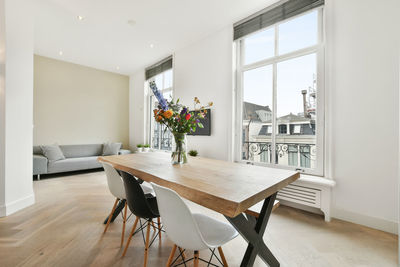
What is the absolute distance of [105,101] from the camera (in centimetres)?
616

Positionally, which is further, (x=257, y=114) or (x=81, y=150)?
(x=81, y=150)

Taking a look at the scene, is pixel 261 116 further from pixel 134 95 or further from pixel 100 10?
pixel 134 95

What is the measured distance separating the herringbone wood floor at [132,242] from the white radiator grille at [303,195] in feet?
0.60

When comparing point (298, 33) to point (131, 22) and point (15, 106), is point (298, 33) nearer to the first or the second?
point (131, 22)

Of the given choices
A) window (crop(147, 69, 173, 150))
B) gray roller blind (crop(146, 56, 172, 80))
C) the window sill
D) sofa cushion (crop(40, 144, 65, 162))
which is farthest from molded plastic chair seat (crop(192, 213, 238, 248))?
sofa cushion (crop(40, 144, 65, 162))

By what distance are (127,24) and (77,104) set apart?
3346 millimetres

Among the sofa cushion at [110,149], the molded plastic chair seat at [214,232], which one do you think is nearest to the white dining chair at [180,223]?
the molded plastic chair seat at [214,232]

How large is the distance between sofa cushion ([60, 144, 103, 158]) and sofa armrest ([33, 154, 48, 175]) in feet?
2.84

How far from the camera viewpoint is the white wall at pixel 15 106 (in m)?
2.46

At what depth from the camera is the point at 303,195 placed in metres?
2.54

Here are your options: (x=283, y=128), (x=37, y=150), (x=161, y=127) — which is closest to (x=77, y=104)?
(x=37, y=150)

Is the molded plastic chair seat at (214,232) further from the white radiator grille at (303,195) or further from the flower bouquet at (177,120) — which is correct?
the white radiator grille at (303,195)

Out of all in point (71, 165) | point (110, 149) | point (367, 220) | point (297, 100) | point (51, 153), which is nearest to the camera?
point (367, 220)

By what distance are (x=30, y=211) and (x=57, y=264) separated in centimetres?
154
